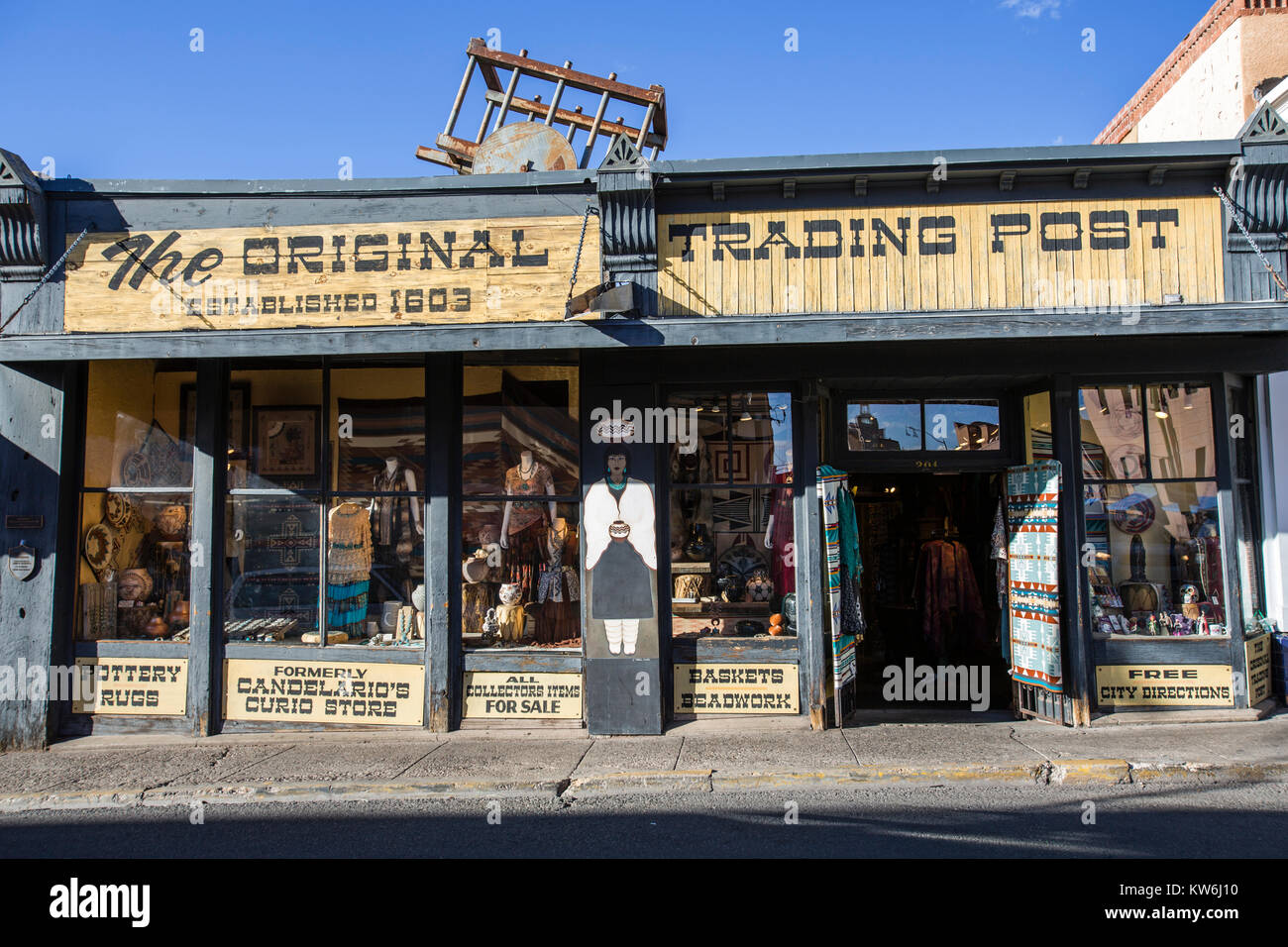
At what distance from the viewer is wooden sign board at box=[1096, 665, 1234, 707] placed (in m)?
8.11

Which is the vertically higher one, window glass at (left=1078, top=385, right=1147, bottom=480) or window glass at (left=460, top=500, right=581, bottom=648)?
window glass at (left=1078, top=385, right=1147, bottom=480)

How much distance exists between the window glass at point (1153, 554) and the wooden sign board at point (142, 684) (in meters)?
9.23

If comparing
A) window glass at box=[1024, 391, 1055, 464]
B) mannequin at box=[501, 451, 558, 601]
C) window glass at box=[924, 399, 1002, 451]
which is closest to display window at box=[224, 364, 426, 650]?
mannequin at box=[501, 451, 558, 601]

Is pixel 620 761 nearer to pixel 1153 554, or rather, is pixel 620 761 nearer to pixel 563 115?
pixel 1153 554

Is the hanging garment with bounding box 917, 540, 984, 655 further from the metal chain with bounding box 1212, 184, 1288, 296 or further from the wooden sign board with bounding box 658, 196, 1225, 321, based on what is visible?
the metal chain with bounding box 1212, 184, 1288, 296

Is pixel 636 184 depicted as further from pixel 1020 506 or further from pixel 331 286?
pixel 1020 506

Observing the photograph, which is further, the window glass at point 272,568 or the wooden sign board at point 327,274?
the window glass at point 272,568

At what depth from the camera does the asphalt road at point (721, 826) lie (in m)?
5.27

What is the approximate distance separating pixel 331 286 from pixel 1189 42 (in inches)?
563

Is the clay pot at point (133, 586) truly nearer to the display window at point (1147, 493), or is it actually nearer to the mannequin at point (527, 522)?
the mannequin at point (527, 522)

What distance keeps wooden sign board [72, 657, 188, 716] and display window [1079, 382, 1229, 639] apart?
9274mm

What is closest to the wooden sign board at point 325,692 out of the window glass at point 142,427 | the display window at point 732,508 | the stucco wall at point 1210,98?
the window glass at point 142,427

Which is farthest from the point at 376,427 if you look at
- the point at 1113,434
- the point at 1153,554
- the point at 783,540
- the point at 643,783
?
the point at 1153,554
